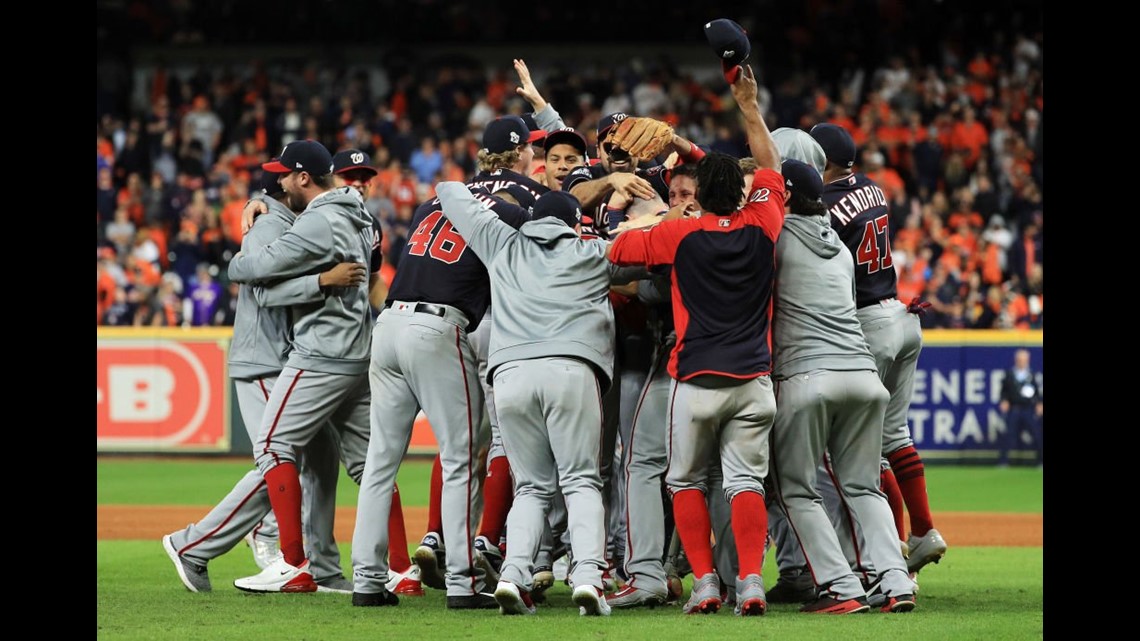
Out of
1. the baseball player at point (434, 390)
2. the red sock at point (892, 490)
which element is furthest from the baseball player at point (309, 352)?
the red sock at point (892, 490)

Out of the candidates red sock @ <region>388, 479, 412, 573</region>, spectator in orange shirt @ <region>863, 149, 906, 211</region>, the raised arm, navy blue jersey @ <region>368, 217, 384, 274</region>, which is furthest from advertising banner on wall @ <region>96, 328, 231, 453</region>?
the raised arm

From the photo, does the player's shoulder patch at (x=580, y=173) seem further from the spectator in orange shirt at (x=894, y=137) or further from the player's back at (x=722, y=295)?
the spectator in orange shirt at (x=894, y=137)

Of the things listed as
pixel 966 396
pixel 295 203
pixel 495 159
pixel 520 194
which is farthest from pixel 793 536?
pixel 966 396

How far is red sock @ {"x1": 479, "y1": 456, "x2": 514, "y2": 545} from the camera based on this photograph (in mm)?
7445

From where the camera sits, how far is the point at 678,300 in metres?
6.74

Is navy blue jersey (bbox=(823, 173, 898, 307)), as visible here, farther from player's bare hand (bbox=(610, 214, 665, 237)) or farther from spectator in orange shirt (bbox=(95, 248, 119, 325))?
spectator in orange shirt (bbox=(95, 248, 119, 325))

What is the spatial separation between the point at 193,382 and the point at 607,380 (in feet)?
36.3

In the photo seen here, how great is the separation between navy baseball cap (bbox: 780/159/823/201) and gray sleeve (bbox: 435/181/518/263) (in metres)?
1.31

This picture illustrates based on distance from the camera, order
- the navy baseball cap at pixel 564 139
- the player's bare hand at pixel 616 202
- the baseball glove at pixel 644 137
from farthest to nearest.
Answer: the navy baseball cap at pixel 564 139 < the player's bare hand at pixel 616 202 < the baseball glove at pixel 644 137

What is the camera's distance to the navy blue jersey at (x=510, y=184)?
7395mm

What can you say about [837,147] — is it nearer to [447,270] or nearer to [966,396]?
[447,270]

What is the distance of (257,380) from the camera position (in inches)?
325

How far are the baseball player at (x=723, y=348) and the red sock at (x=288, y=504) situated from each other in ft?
6.77

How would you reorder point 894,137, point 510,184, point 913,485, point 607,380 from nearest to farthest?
point 607,380 → point 510,184 → point 913,485 → point 894,137
